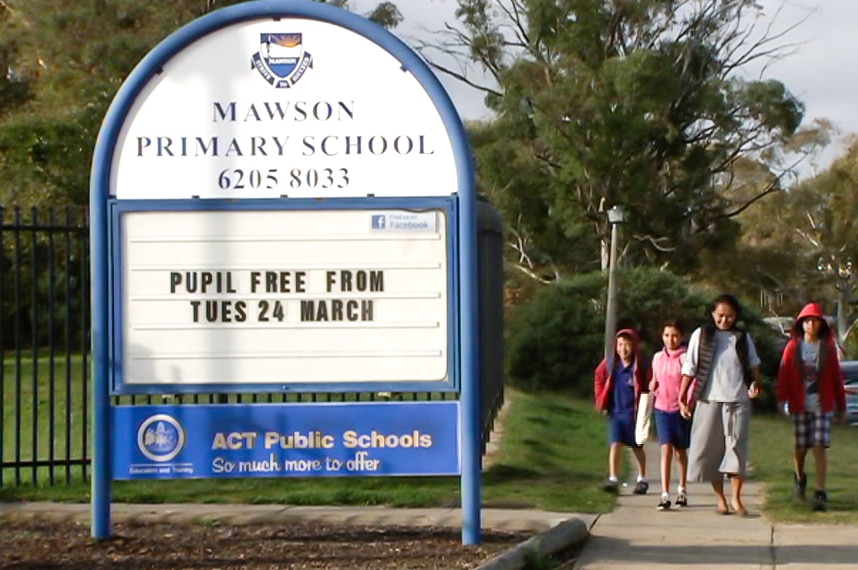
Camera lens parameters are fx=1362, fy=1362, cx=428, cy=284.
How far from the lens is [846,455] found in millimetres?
16078

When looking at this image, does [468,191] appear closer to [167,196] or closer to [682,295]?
[167,196]

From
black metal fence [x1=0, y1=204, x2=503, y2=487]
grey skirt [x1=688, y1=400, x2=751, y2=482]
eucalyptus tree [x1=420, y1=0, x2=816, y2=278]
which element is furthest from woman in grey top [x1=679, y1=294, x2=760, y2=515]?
eucalyptus tree [x1=420, y1=0, x2=816, y2=278]

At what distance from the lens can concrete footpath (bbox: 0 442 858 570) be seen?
846 cm

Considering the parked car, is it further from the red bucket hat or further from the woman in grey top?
the woman in grey top

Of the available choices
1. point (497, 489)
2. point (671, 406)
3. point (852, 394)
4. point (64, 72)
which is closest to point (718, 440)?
point (671, 406)

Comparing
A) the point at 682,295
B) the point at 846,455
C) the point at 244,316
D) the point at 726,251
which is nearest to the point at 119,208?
the point at 244,316

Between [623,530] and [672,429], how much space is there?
1.66 meters

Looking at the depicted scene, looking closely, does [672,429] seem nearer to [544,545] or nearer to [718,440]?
[718,440]

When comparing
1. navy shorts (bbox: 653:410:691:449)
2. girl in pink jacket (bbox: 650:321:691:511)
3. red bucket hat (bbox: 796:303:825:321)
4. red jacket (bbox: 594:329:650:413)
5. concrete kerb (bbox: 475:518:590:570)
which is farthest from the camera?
red jacket (bbox: 594:329:650:413)

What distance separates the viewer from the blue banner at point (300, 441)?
834 cm

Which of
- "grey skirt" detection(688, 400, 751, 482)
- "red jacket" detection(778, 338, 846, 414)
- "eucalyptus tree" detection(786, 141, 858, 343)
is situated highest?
"eucalyptus tree" detection(786, 141, 858, 343)

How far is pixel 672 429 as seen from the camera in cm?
1106

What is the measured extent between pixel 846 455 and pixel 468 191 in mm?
9456

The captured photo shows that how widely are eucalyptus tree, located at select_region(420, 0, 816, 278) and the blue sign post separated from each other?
37.6 m
